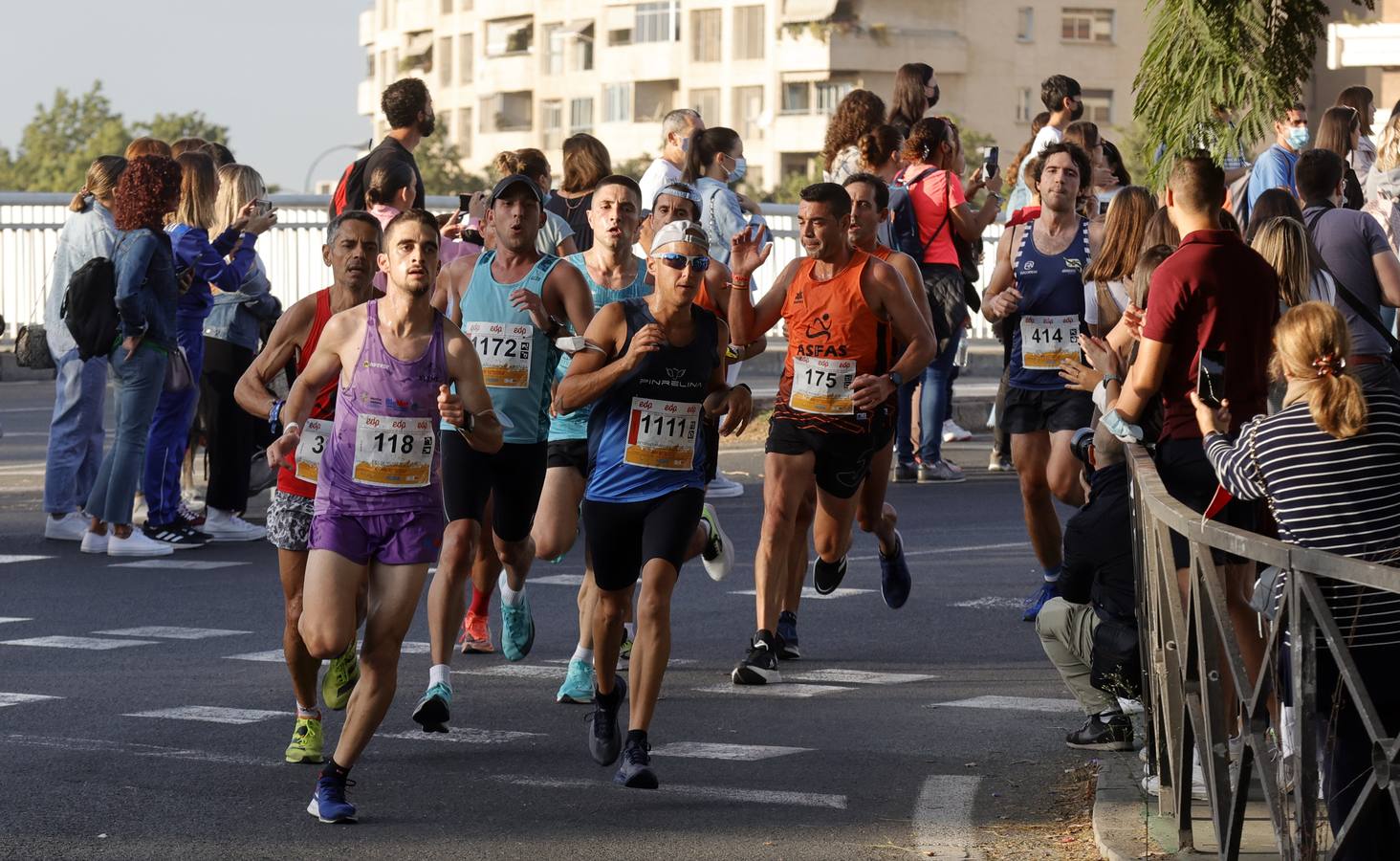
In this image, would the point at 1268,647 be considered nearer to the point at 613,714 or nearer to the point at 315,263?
the point at 613,714

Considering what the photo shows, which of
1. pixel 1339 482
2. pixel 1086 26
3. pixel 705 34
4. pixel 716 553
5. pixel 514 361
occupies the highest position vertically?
pixel 705 34

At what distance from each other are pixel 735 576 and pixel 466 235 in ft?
7.62

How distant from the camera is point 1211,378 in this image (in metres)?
7.23

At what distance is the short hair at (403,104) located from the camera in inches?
501

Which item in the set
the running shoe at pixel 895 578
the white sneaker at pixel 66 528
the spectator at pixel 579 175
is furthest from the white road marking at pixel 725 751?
the white sneaker at pixel 66 528

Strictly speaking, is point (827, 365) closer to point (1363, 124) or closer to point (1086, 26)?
point (1363, 124)

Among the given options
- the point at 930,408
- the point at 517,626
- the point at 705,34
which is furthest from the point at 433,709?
the point at 705,34

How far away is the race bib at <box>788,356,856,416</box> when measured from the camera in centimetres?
940

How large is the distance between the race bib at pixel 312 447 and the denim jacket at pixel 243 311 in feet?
19.4

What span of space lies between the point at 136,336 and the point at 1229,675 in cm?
828

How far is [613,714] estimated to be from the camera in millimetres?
7543

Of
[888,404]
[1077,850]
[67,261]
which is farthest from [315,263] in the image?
[1077,850]

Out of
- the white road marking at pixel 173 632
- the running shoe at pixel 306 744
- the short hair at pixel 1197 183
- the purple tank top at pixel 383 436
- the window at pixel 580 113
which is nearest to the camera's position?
the short hair at pixel 1197 183

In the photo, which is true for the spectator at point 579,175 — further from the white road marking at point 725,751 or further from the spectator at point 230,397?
the white road marking at point 725,751
